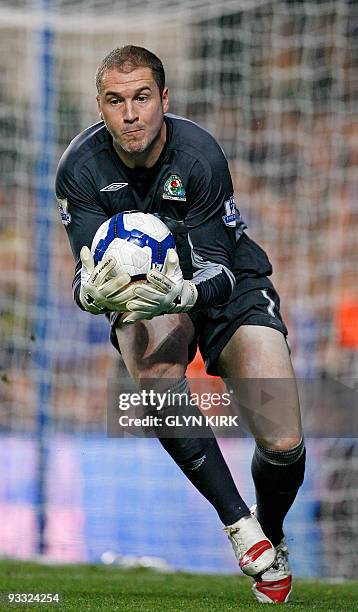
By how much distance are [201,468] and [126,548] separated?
10.3 ft

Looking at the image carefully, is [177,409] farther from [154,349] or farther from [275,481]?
[275,481]

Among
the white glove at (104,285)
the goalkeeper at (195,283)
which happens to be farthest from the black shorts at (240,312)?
the white glove at (104,285)

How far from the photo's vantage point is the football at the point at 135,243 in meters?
4.34

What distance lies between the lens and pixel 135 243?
172 inches

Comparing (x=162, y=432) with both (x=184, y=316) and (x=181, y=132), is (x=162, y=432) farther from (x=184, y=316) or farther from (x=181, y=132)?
(x=181, y=132)

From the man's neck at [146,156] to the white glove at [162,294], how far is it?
0.66 meters

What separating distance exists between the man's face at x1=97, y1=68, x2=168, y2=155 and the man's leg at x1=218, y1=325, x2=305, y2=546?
0.91m

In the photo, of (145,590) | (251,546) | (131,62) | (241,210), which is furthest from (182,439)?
(241,210)

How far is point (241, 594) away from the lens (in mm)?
5375

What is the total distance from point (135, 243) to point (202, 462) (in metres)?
1.00

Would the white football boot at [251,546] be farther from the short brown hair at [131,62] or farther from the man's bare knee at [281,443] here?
the short brown hair at [131,62]

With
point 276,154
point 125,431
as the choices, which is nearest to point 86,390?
point 125,431

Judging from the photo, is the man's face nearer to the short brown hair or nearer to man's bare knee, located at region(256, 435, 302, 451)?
the short brown hair

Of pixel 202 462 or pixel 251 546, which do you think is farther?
pixel 202 462
